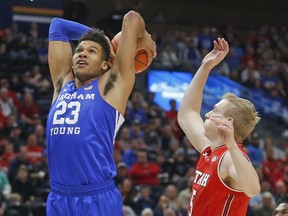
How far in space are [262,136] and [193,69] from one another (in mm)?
2426

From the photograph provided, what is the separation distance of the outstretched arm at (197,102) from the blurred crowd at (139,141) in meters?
3.90

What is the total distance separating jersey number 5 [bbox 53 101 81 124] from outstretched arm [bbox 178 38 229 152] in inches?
36.3

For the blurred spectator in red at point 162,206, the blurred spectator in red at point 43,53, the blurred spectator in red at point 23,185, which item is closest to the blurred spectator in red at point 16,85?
the blurred spectator in red at point 43,53

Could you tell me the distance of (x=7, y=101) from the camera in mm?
14047

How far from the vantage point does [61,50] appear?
5234mm

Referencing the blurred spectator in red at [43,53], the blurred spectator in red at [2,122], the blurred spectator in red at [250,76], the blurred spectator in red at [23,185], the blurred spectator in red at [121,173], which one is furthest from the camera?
the blurred spectator in red at [250,76]

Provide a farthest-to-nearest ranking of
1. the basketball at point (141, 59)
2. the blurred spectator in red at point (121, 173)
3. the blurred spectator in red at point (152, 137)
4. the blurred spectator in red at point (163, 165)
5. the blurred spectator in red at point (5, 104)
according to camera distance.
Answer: the blurred spectator in red at point (152, 137) → the blurred spectator in red at point (5, 104) → the blurred spectator in red at point (163, 165) → the blurred spectator in red at point (121, 173) → the basketball at point (141, 59)

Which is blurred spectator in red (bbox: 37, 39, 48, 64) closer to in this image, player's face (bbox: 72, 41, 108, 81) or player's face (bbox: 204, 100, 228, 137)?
player's face (bbox: 72, 41, 108, 81)

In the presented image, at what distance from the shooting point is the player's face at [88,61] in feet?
15.9

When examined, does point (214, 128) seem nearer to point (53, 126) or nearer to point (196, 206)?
point (196, 206)

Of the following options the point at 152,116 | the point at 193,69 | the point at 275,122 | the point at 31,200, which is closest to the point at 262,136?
the point at 275,122

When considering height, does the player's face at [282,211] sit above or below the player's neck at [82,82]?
below

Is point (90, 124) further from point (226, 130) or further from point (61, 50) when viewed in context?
point (226, 130)

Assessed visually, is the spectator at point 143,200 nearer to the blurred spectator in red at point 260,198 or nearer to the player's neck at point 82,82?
the blurred spectator in red at point 260,198
